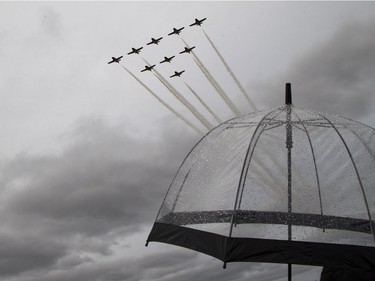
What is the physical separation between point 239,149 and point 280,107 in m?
1.06

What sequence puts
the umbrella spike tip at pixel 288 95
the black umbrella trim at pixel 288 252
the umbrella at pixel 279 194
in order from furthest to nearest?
the umbrella spike tip at pixel 288 95 < the umbrella at pixel 279 194 < the black umbrella trim at pixel 288 252

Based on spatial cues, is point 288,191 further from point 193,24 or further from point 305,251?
point 193,24

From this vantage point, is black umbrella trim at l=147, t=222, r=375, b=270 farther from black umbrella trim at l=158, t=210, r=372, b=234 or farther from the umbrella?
black umbrella trim at l=158, t=210, r=372, b=234

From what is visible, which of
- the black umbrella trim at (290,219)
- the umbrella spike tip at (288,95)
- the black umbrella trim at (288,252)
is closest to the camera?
the black umbrella trim at (288,252)

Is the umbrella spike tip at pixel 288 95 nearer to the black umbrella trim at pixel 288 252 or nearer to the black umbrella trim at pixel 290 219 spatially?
the black umbrella trim at pixel 290 219

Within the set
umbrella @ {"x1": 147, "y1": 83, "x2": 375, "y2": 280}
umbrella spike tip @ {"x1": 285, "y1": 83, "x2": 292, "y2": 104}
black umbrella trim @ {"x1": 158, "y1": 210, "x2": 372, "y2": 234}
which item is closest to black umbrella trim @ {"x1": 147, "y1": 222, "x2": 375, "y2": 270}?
umbrella @ {"x1": 147, "y1": 83, "x2": 375, "y2": 280}

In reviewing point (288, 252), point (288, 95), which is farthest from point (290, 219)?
point (288, 95)

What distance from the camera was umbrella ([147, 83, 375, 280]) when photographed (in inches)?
205

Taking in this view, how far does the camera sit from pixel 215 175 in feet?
19.3

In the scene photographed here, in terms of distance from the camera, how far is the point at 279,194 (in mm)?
5621

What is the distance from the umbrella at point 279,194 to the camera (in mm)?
5195

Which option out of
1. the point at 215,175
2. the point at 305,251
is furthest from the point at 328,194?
the point at 215,175

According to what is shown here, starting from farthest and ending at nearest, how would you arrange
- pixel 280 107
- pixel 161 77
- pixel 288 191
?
pixel 161 77 → pixel 280 107 → pixel 288 191

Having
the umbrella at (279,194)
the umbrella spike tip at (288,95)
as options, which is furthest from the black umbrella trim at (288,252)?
the umbrella spike tip at (288,95)
